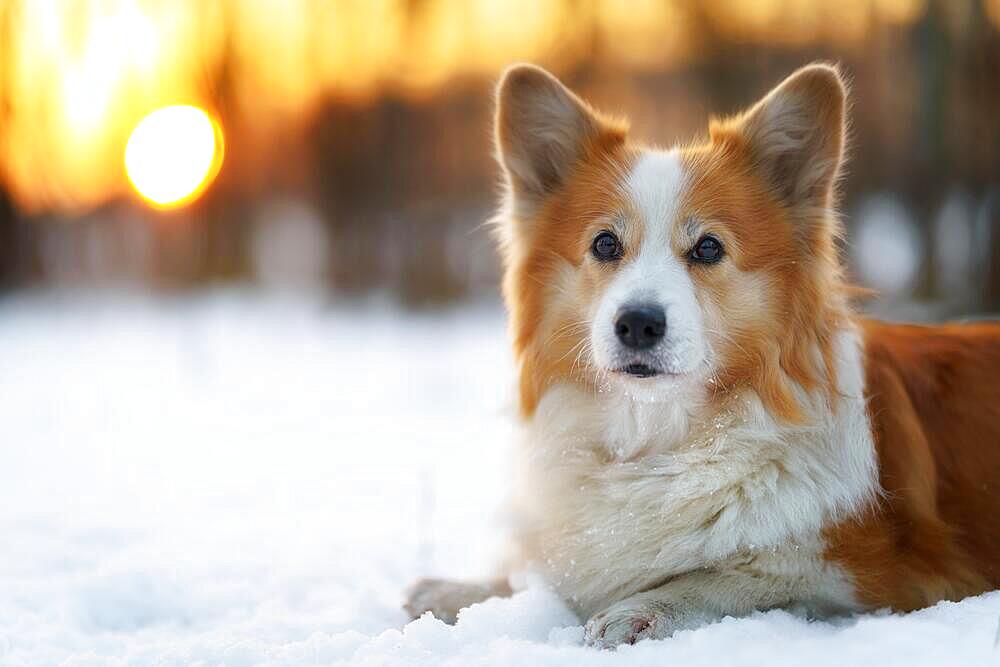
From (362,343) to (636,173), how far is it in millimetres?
10717

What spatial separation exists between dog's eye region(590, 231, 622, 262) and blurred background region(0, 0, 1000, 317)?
5.83m

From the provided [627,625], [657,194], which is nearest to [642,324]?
[657,194]

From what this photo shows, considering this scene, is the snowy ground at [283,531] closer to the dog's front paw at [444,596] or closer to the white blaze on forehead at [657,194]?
the dog's front paw at [444,596]

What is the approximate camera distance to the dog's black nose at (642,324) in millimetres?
2895

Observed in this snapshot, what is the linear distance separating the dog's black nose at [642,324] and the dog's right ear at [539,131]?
882 mm

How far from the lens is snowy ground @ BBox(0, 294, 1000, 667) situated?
2.62 m

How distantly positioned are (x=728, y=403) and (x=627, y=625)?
31.0 inches

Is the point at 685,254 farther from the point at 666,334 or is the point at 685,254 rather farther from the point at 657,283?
the point at 666,334

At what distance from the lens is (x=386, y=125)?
15.9m

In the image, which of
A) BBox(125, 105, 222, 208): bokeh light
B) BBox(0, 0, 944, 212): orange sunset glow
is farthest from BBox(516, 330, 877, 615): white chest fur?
BBox(125, 105, 222, 208): bokeh light

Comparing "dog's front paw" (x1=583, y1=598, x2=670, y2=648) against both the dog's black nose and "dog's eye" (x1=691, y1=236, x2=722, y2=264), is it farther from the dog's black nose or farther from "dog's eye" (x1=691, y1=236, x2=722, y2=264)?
"dog's eye" (x1=691, y1=236, x2=722, y2=264)

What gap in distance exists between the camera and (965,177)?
360 inches

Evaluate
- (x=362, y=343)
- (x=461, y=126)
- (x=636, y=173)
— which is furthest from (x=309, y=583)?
(x=461, y=126)

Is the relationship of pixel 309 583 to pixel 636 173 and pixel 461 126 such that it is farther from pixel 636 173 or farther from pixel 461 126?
pixel 461 126
